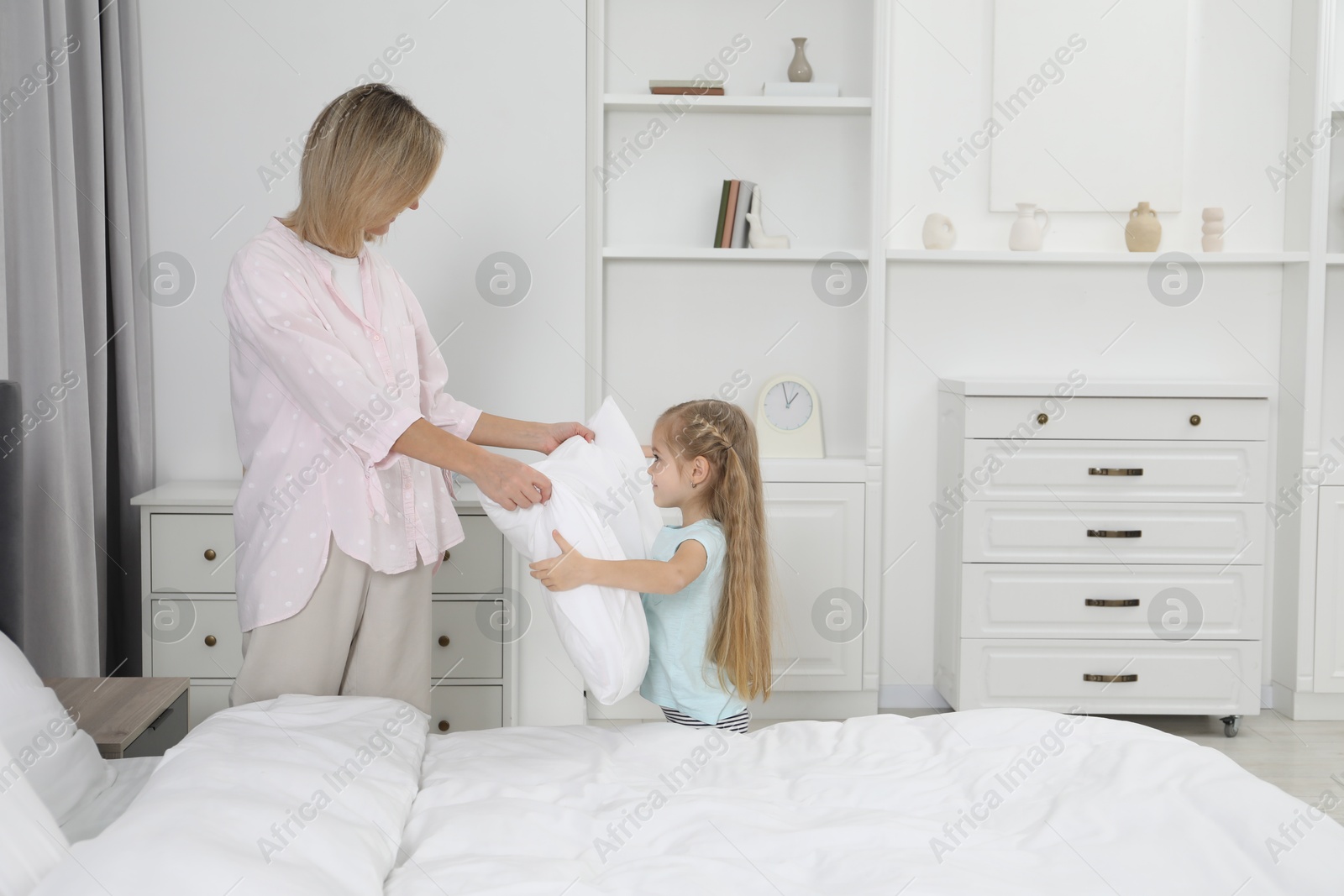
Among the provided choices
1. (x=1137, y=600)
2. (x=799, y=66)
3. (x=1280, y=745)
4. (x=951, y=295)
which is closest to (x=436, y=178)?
(x=799, y=66)

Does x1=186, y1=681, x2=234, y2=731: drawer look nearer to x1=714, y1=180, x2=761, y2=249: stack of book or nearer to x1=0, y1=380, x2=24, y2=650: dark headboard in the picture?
x1=0, y1=380, x2=24, y2=650: dark headboard

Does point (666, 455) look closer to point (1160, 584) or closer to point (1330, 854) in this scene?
point (1330, 854)

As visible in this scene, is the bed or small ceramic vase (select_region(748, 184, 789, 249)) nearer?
the bed

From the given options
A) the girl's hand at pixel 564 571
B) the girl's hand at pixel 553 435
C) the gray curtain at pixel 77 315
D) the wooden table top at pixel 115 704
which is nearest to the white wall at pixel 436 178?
the gray curtain at pixel 77 315

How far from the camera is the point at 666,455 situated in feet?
5.96

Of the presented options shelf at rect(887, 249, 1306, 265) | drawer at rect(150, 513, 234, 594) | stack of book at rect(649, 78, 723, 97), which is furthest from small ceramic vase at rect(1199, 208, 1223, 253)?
drawer at rect(150, 513, 234, 594)

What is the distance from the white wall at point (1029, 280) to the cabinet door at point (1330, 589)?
0.21 m

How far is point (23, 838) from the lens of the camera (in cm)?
88

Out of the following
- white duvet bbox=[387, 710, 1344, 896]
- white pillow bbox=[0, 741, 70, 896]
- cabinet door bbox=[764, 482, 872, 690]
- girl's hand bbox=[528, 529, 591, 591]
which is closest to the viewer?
white pillow bbox=[0, 741, 70, 896]

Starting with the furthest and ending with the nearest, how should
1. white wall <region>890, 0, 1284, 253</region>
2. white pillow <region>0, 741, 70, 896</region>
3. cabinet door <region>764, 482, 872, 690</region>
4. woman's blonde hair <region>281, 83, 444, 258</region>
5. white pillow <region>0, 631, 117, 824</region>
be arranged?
1. white wall <region>890, 0, 1284, 253</region>
2. cabinet door <region>764, 482, 872, 690</region>
3. woman's blonde hair <region>281, 83, 444, 258</region>
4. white pillow <region>0, 631, 117, 824</region>
5. white pillow <region>0, 741, 70, 896</region>

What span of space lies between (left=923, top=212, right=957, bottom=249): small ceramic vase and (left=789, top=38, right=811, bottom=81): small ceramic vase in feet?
1.82

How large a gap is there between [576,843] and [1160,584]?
222 centimetres

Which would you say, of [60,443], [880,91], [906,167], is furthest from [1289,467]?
[60,443]

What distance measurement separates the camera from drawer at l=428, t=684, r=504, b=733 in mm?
2426
